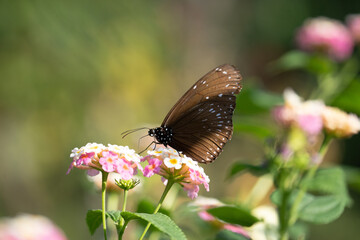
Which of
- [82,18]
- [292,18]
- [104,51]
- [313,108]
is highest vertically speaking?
[292,18]

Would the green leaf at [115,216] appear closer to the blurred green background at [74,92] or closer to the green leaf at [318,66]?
the green leaf at [318,66]

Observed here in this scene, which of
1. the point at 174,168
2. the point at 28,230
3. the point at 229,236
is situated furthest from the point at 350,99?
the point at 28,230

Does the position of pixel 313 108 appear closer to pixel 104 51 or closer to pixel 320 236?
pixel 104 51

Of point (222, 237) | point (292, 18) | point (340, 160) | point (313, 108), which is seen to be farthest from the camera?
point (292, 18)

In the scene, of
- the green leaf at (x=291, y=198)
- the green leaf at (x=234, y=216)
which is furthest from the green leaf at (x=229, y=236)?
the green leaf at (x=291, y=198)

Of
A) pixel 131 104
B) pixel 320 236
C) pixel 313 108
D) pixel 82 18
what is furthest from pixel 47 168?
pixel 313 108

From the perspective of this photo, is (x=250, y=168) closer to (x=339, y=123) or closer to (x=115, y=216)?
(x=339, y=123)

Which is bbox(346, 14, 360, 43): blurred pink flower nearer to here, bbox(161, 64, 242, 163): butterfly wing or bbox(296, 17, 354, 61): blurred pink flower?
bbox(296, 17, 354, 61): blurred pink flower
